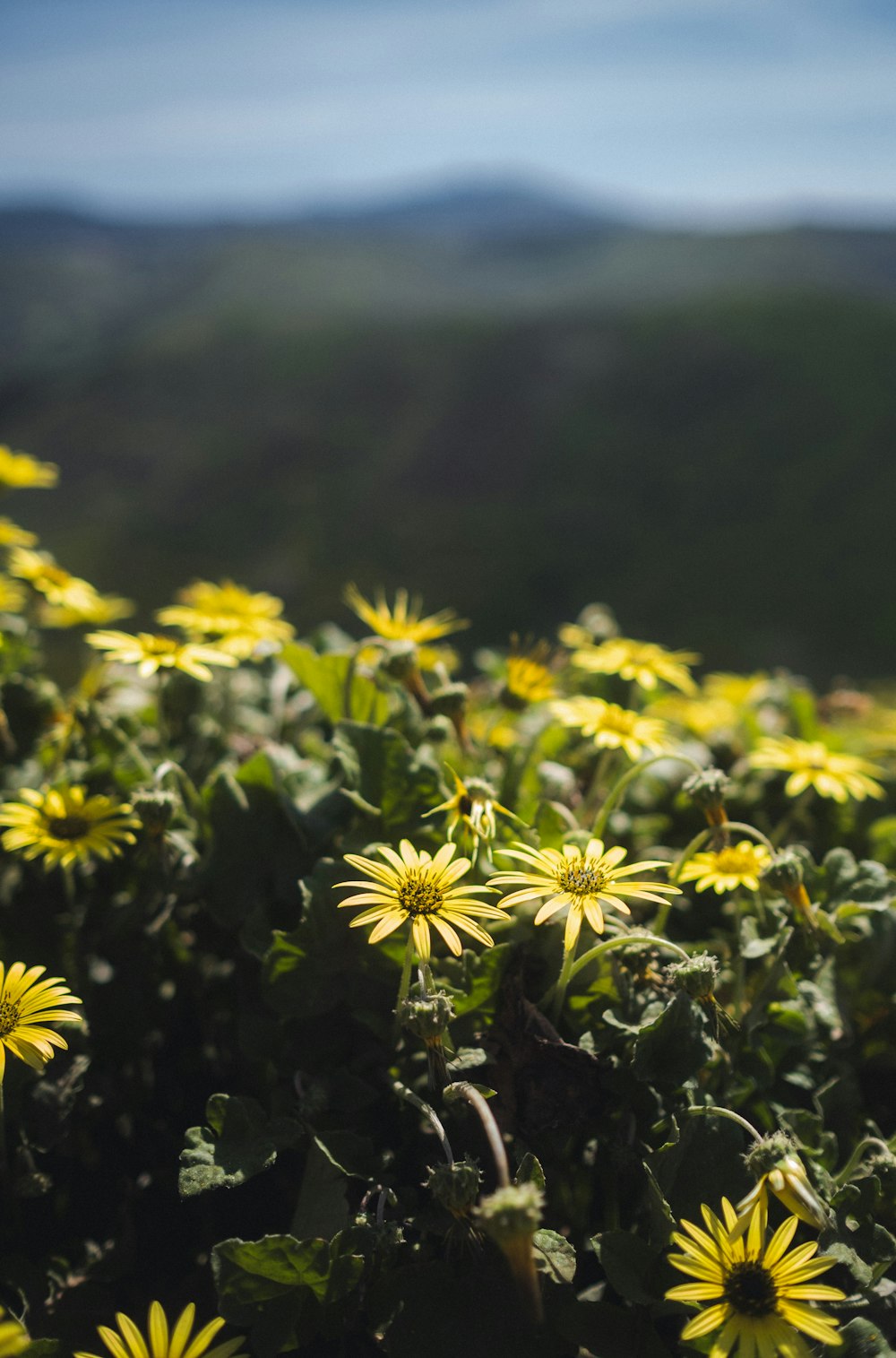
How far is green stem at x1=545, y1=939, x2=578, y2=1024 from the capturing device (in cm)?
143

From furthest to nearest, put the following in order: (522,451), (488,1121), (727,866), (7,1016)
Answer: (522,451), (727,866), (7,1016), (488,1121)

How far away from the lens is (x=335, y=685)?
2078 millimetres

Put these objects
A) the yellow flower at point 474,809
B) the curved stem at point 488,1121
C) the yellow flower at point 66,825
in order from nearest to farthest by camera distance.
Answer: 1. the curved stem at point 488,1121
2. the yellow flower at point 474,809
3. the yellow flower at point 66,825

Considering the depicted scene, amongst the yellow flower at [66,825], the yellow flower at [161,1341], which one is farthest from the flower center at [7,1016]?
the yellow flower at [161,1341]

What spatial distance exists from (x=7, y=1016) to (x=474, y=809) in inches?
28.9

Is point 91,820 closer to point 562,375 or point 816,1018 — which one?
point 816,1018

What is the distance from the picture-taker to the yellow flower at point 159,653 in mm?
1837

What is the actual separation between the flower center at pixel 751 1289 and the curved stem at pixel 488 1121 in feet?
1.03

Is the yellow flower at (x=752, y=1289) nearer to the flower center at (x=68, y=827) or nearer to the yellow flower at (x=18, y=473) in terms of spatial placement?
the flower center at (x=68, y=827)

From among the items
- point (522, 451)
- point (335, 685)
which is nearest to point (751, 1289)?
point (335, 685)

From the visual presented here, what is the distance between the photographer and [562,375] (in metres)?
23.6

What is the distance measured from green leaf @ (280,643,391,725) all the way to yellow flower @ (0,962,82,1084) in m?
0.79

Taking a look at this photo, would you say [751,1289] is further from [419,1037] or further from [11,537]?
[11,537]

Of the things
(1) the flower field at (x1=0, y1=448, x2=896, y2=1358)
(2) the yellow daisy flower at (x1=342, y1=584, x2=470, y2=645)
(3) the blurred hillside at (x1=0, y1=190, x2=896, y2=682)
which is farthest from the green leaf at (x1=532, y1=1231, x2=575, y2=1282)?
(3) the blurred hillside at (x1=0, y1=190, x2=896, y2=682)
